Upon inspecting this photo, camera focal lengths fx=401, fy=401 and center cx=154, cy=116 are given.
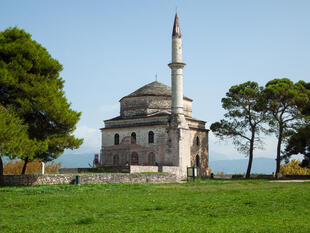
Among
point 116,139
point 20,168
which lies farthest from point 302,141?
point 20,168

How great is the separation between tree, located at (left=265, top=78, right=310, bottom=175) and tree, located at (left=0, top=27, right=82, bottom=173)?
19.0 meters

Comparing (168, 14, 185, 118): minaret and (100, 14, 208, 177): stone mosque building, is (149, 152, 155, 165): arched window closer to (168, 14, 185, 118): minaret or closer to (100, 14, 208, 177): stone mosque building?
(100, 14, 208, 177): stone mosque building

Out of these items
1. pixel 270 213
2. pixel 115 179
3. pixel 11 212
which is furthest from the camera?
pixel 115 179

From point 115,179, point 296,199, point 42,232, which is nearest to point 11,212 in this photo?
point 42,232

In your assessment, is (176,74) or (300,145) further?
(176,74)

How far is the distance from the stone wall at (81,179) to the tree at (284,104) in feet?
41.5

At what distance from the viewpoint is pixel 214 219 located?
10.7m

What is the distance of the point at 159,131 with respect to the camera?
41.8m

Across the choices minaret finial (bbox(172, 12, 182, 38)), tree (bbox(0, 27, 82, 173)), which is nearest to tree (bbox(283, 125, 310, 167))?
minaret finial (bbox(172, 12, 182, 38))

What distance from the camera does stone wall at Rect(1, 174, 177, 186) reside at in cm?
2342

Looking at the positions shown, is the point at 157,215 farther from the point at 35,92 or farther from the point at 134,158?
the point at 134,158

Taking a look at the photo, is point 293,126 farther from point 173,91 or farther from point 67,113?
point 67,113

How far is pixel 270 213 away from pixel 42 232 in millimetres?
6420

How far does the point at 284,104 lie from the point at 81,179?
2045 centimetres
